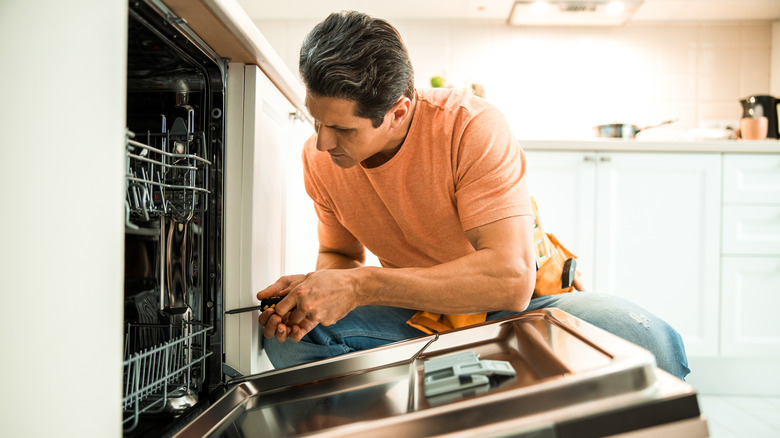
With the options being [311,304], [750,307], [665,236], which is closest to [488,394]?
[311,304]

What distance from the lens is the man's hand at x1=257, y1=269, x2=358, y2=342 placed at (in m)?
0.74

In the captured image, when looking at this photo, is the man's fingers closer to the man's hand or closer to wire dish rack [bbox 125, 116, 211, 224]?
the man's hand

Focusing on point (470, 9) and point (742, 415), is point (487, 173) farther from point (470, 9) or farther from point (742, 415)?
point (470, 9)

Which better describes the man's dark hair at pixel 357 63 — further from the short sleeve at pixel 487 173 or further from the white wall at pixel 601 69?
the white wall at pixel 601 69

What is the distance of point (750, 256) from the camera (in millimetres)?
1921

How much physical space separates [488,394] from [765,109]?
7.77 feet

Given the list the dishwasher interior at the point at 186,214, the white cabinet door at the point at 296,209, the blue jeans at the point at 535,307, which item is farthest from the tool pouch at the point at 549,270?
the dishwasher interior at the point at 186,214

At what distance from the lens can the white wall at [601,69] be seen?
8.43ft

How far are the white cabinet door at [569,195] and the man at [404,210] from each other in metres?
1.02

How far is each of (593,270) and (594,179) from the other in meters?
0.35

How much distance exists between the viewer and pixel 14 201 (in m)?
0.39

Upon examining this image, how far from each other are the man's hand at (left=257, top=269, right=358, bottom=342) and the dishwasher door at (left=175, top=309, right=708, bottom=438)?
0.07 meters

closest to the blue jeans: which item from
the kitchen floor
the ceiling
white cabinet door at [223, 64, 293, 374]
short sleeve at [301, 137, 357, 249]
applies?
white cabinet door at [223, 64, 293, 374]

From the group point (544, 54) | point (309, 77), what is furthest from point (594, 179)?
point (309, 77)
